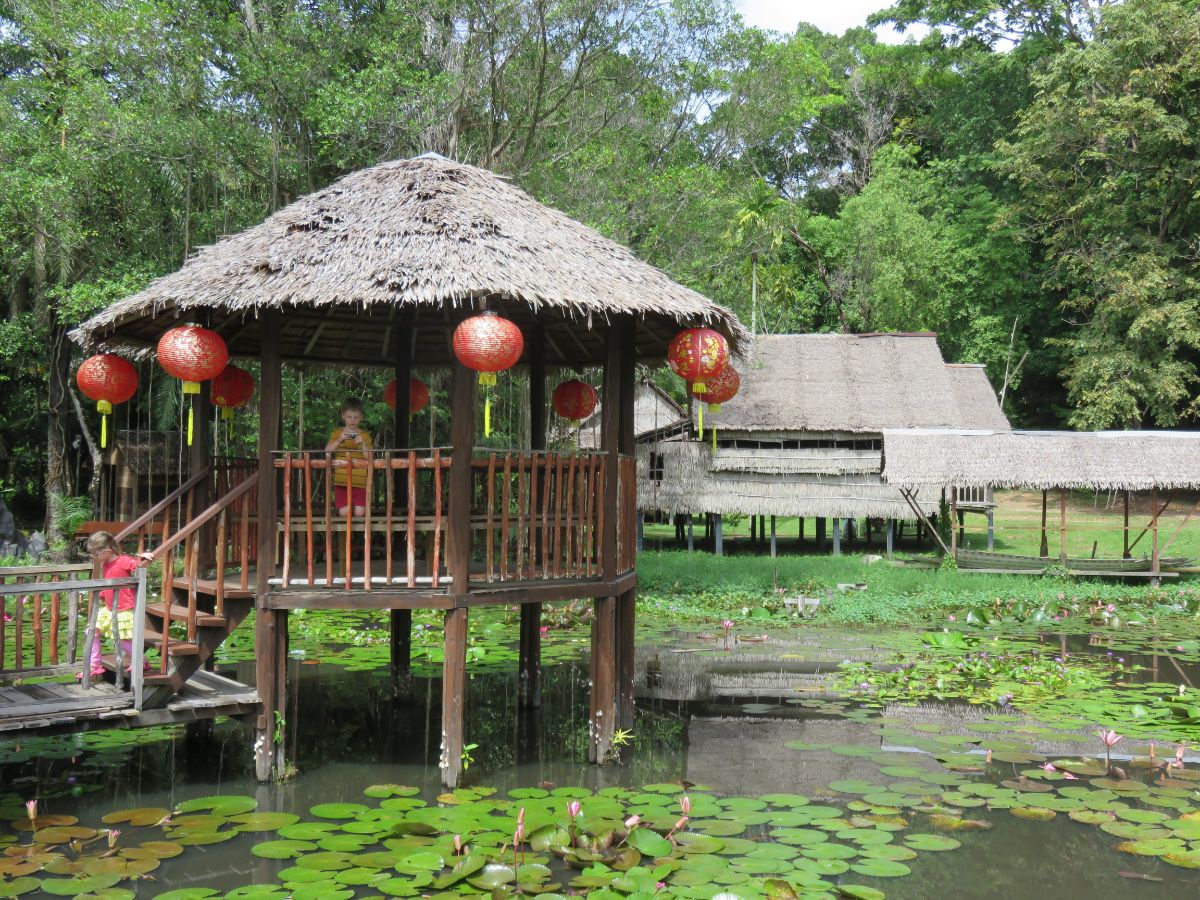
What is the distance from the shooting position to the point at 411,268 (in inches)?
271

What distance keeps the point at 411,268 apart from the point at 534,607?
12.6ft

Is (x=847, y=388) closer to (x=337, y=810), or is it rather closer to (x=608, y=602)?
(x=608, y=602)

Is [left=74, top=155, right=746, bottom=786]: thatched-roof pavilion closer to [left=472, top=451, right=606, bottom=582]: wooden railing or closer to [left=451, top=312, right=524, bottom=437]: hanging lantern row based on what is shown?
[left=472, top=451, right=606, bottom=582]: wooden railing

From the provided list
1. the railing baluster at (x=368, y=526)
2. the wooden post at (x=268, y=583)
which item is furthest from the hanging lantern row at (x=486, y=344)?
the wooden post at (x=268, y=583)

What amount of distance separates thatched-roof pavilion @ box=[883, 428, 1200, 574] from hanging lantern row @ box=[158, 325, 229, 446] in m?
13.2

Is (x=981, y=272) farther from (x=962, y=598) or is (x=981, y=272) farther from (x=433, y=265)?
(x=433, y=265)

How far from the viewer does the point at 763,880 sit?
5.29 metres

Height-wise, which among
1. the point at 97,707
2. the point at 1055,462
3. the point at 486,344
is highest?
the point at 486,344

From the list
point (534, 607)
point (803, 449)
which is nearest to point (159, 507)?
point (534, 607)

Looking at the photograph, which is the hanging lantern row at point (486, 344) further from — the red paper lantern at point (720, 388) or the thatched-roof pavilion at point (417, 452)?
the red paper lantern at point (720, 388)

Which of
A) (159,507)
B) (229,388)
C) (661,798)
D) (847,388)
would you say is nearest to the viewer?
(661,798)

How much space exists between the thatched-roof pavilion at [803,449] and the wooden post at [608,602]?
1367cm

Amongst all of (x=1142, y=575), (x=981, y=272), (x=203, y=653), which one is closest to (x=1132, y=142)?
(x=981, y=272)

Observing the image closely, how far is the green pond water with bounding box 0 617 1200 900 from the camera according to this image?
17.8 ft
